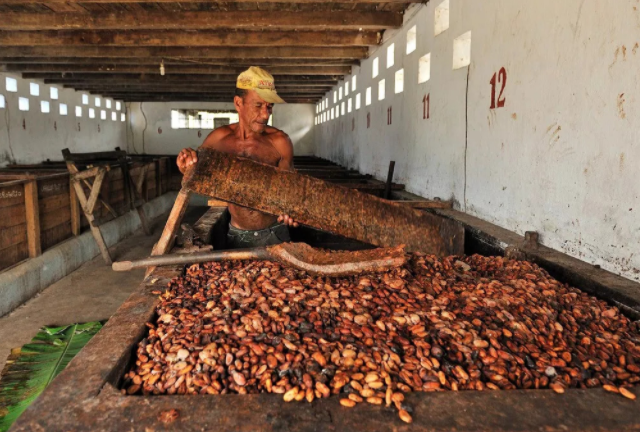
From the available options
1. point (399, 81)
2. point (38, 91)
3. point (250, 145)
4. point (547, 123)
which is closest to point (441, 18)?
point (399, 81)

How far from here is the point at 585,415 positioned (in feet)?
4.35

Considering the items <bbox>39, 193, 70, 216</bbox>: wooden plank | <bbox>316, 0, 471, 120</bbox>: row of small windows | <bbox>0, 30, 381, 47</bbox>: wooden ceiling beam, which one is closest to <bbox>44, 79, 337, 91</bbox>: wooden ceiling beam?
<bbox>316, 0, 471, 120</bbox>: row of small windows

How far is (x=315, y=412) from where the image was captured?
4.39 ft

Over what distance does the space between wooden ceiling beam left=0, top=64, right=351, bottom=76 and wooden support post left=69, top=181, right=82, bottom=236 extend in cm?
566

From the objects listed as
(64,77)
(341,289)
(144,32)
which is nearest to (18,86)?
(64,77)

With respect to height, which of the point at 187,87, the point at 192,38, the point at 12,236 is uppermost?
the point at 187,87

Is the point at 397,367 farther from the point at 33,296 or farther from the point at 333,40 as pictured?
the point at 333,40

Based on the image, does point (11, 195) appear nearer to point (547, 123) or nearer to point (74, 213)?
point (74, 213)

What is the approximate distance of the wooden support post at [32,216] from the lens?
16.9ft

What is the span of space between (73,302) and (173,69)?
7.77 m

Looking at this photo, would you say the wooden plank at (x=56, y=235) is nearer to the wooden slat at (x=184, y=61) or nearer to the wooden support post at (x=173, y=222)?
the wooden support post at (x=173, y=222)

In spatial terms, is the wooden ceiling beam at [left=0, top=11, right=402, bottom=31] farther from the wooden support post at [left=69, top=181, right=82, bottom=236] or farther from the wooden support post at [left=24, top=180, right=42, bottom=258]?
the wooden support post at [left=24, top=180, right=42, bottom=258]

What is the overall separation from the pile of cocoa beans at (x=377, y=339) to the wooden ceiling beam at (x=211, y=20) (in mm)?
5518

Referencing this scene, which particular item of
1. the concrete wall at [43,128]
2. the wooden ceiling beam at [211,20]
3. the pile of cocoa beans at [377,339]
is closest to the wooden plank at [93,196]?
the wooden ceiling beam at [211,20]
